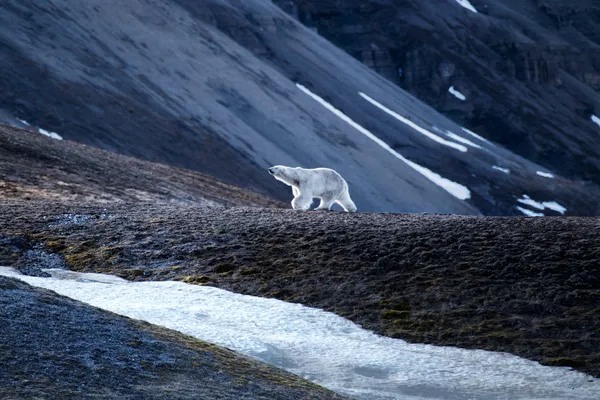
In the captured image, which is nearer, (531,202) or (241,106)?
(241,106)

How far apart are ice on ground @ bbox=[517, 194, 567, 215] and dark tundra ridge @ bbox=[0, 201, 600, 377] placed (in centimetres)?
6022

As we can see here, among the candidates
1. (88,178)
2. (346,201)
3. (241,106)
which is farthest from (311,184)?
(241,106)

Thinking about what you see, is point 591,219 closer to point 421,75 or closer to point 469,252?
point 469,252

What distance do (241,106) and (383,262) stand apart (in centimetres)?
5073

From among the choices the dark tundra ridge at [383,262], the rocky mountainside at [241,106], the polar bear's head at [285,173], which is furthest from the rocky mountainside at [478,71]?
the dark tundra ridge at [383,262]

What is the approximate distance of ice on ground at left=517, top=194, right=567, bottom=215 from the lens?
80.0 metres

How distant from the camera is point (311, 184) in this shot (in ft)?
77.3

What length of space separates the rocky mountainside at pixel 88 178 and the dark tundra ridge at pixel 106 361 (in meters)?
15.4

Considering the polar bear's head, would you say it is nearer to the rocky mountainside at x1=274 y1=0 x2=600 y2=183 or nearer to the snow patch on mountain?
the snow patch on mountain

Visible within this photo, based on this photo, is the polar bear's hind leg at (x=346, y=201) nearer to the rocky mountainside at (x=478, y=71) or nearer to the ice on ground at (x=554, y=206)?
the ice on ground at (x=554, y=206)

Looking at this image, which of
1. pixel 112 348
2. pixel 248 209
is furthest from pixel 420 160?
pixel 112 348

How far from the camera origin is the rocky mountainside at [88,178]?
2938 cm

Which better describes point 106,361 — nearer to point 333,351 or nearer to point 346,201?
point 333,351

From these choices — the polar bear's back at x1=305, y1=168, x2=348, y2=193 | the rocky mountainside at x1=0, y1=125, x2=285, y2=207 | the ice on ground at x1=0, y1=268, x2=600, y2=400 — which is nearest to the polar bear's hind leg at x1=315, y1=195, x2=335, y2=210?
the polar bear's back at x1=305, y1=168, x2=348, y2=193
